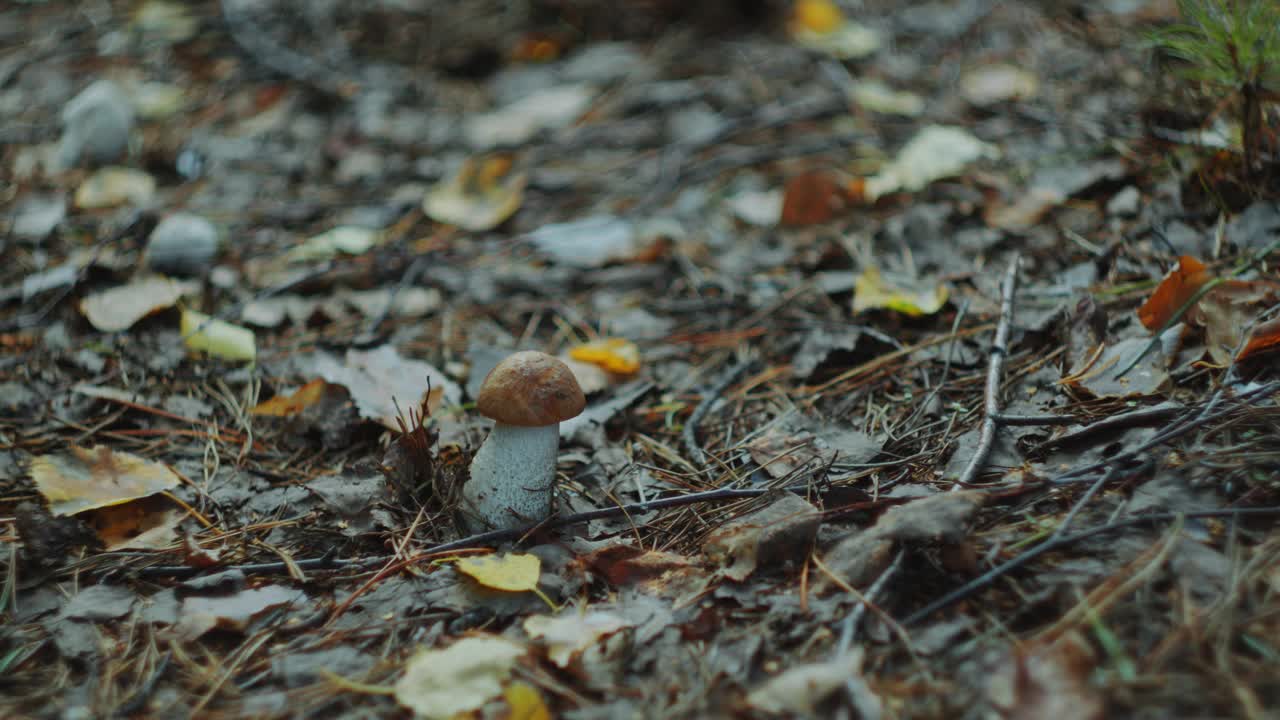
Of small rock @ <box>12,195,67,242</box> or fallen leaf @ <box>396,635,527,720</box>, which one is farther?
small rock @ <box>12,195,67,242</box>

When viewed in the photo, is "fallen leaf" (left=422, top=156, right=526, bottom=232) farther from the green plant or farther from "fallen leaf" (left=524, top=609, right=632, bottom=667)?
the green plant

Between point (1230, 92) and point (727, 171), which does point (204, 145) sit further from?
point (1230, 92)

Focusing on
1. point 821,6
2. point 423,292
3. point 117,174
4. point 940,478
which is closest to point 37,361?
point 423,292

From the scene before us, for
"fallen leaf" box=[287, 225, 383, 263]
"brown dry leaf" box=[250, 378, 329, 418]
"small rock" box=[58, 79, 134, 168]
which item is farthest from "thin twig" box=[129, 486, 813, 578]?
"small rock" box=[58, 79, 134, 168]

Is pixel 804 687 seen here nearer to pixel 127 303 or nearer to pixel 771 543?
pixel 771 543

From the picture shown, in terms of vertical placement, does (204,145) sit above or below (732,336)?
above

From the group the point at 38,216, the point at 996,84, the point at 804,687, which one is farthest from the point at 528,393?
the point at 996,84
